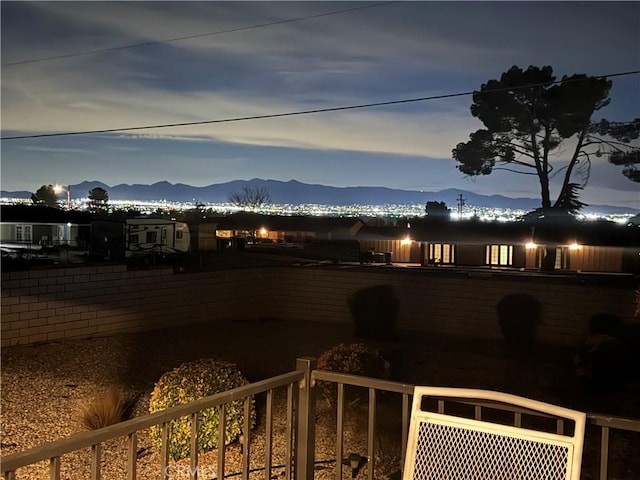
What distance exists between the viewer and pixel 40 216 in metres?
33.4

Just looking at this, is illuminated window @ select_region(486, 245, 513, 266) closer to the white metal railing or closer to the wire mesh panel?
the white metal railing

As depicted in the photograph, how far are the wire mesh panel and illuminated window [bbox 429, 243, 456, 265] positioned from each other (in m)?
29.5

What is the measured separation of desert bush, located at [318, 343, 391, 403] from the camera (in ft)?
25.3

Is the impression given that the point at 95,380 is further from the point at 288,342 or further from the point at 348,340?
the point at 348,340

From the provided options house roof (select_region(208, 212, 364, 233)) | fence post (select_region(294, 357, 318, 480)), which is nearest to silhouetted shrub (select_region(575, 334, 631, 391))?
fence post (select_region(294, 357, 318, 480))

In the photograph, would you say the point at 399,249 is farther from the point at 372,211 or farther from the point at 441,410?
the point at 372,211

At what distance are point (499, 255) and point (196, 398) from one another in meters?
27.5

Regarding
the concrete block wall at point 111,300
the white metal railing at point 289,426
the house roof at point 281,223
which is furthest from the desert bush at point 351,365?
the house roof at point 281,223

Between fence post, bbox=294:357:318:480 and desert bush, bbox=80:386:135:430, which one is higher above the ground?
fence post, bbox=294:357:318:480

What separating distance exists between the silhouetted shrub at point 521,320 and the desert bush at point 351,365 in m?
6.35

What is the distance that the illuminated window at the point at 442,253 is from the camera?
32.2 m

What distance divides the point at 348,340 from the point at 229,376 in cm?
787

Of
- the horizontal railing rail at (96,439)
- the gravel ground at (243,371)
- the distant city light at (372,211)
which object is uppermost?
the distant city light at (372,211)

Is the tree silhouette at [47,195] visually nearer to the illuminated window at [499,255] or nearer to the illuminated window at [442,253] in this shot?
the illuminated window at [442,253]
